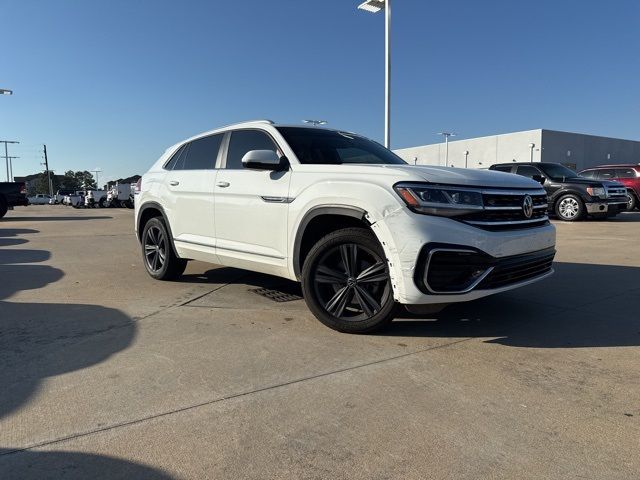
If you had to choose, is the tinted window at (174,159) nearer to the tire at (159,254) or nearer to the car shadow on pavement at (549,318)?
the tire at (159,254)

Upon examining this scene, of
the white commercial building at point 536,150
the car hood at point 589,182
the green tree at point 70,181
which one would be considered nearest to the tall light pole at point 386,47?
the car hood at point 589,182

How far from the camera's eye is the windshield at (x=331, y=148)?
180 inches

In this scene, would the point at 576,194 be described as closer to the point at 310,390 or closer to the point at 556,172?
the point at 556,172

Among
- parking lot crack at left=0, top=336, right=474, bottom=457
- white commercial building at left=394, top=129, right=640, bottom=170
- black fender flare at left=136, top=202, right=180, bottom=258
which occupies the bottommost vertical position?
parking lot crack at left=0, top=336, right=474, bottom=457

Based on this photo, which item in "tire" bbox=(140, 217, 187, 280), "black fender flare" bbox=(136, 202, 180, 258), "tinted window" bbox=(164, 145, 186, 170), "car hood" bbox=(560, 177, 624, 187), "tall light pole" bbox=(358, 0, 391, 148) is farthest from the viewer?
"tall light pole" bbox=(358, 0, 391, 148)

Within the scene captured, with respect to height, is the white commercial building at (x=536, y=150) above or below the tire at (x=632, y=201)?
above

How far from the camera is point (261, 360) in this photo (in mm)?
3424

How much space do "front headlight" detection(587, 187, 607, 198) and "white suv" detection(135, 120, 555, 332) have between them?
36.3 ft

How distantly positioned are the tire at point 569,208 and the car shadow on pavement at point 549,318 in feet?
30.5

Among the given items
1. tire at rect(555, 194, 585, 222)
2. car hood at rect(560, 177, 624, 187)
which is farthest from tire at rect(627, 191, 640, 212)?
tire at rect(555, 194, 585, 222)

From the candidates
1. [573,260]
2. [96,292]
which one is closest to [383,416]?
[96,292]

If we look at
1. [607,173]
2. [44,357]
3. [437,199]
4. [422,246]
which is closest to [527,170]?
[607,173]

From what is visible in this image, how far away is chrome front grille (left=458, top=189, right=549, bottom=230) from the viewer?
358 cm

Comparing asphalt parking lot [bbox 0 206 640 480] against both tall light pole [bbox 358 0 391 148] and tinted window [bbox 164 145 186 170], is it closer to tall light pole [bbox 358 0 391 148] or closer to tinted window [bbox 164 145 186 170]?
tinted window [bbox 164 145 186 170]
